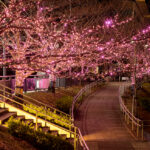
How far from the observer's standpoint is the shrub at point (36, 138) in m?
6.76

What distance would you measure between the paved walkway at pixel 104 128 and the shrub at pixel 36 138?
244cm

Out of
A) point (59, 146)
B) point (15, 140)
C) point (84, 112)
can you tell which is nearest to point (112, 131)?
point (84, 112)

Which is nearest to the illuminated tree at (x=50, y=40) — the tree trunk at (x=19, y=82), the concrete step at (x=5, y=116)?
the tree trunk at (x=19, y=82)

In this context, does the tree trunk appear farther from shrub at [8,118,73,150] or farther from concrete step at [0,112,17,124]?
shrub at [8,118,73,150]

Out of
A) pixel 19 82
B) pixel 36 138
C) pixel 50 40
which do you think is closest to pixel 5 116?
pixel 36 138

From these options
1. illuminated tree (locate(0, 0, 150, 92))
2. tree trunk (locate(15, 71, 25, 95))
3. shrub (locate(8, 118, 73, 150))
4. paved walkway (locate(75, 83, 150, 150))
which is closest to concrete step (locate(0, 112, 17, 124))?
shrub (locate(8, 118, 73, 150))

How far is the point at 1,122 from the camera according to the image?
24.7 ft

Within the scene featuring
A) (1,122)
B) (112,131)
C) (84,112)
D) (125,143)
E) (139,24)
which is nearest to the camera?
(1,122)

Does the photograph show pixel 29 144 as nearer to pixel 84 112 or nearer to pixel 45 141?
pixel 45 141

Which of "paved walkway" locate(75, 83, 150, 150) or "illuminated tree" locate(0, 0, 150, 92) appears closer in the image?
"illuminated tree" locate(0, 0, 150, 92)

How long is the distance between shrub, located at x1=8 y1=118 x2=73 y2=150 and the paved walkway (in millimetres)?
2435

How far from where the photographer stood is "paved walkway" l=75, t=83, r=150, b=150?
9215 mm

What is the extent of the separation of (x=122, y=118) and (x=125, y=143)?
4.10 m

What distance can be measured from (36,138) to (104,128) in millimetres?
5618
